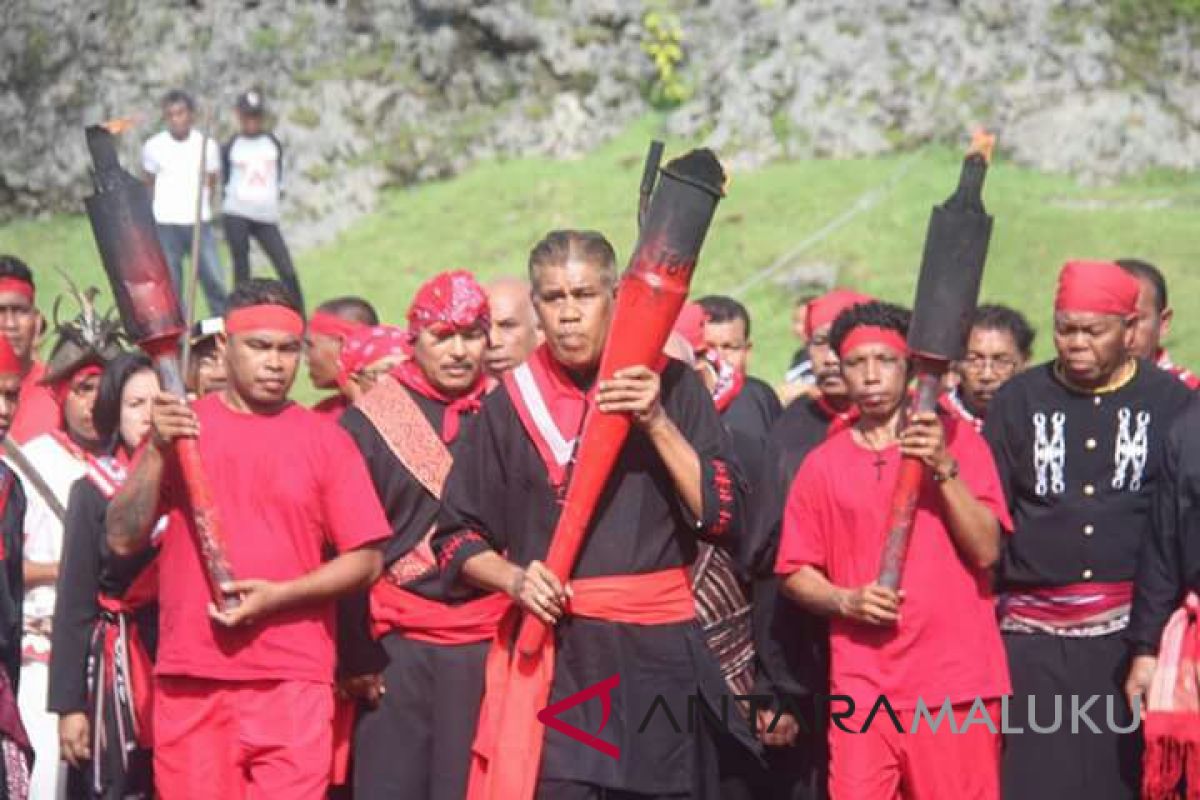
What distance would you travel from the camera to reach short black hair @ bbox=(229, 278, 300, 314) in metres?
6.72

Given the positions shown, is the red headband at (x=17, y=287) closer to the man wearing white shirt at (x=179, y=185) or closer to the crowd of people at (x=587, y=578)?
the crowd of people at (x=587, y=578)

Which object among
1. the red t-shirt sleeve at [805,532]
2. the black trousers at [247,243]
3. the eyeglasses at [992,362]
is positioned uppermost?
the black trousers at [247,243]

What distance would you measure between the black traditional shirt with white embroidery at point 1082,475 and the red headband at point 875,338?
28.3 inches

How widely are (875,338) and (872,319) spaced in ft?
0.32

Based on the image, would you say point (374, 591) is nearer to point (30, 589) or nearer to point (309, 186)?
point (30, 589)

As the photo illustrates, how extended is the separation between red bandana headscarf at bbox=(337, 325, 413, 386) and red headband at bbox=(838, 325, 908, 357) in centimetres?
189

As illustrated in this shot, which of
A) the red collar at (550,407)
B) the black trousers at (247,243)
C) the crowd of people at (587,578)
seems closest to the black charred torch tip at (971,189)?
the crowd of people at (587,578)

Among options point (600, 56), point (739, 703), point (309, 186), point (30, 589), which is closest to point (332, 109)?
point (309, 186)

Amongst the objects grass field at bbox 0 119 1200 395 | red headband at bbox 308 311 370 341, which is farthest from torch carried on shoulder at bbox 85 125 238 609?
grass field at bbox 0 119 1200 395

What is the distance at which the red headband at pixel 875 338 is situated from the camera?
22.8ft

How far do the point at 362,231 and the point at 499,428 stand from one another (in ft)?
44.8

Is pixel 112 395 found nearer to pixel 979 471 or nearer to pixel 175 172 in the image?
pixel 979 471

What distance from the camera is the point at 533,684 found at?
5.91 m

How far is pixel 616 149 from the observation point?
67.2 ft
